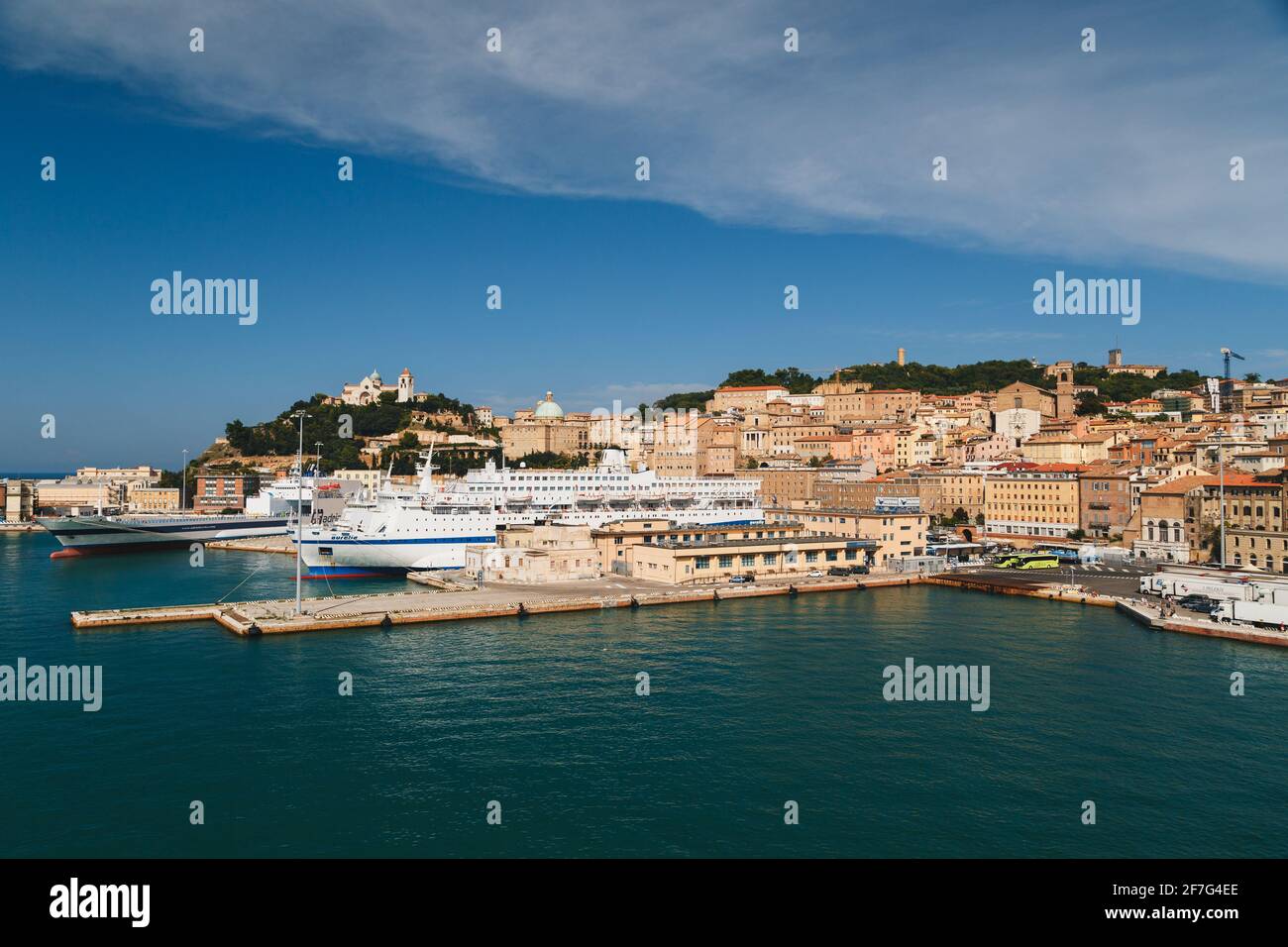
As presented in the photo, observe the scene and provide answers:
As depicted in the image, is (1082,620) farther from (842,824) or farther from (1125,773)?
(842,824)

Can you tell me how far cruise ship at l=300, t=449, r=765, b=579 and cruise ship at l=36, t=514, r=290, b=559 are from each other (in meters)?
12.9

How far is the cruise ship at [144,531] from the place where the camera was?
124 feet

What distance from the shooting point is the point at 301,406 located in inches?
3191

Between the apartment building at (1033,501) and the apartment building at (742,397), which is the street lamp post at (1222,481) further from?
the apartment building at (742,397)

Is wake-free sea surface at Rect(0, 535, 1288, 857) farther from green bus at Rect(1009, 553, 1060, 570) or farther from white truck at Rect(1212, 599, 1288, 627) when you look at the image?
green bus at Rect(1009, 553, 1060, 570)

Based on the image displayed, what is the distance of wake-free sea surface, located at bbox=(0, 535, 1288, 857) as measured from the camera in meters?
9.30

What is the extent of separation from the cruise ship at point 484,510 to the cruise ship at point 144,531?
12.9 metres

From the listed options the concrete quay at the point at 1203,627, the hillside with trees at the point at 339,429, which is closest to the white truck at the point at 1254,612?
the concrete quay at the point at 1203,627

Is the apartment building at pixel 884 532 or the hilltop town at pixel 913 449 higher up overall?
the hilltop town at pixel 913 449

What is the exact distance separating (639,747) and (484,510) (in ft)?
71.7

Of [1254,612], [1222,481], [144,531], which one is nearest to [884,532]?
[1222,481]

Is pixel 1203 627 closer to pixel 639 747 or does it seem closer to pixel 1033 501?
pixel 639 747

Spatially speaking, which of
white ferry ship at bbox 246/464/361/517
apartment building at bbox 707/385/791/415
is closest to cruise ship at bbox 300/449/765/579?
white ferry ship at bbox 246/464/361/517
